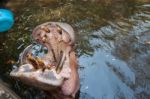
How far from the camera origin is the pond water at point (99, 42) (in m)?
4.40

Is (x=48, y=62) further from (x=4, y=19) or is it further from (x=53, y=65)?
(x=4, y=19)

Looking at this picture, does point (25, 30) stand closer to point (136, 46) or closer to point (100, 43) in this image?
point (100, 43)

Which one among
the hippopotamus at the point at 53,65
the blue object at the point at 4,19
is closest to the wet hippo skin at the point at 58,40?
the hippopotamus at the point at 53,65

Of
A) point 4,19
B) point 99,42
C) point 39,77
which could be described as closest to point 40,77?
point 39,77

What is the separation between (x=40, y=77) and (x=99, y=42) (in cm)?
199

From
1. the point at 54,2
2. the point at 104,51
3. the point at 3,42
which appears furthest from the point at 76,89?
the point at 54,2

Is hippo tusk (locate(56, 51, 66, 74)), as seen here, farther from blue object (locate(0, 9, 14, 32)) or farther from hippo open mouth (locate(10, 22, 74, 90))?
blue object (locate(0, 9, 14, 32))

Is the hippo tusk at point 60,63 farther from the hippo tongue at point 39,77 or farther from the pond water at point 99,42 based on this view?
the pond water at point 99,42

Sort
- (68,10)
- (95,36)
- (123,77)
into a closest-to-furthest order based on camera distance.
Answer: (123,77) → (95,36) → (68,10)

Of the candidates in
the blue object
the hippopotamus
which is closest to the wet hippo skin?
the hippopotamus

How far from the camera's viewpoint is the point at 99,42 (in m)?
5.34

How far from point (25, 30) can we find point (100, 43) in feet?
4.18

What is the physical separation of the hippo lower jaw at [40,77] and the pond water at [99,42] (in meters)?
0.75

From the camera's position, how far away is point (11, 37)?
5.73 metres
